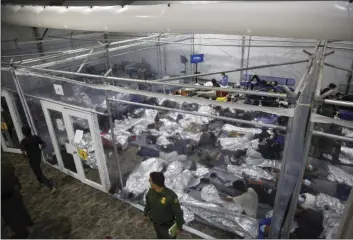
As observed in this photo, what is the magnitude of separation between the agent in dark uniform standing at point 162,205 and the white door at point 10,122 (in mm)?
4023

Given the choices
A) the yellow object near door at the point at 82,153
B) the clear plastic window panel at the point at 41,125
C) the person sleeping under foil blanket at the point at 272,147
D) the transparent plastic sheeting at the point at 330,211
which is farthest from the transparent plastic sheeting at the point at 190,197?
the clear plastic window panel at the point at 41,125

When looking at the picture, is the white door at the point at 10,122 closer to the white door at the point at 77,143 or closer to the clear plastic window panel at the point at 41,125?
the clear plastic window panel at the point at 41,125

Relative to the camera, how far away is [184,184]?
4.20m

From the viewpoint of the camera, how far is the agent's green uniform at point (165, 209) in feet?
8.38

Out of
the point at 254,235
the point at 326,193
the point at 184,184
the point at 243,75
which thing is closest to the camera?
the point at 254,235

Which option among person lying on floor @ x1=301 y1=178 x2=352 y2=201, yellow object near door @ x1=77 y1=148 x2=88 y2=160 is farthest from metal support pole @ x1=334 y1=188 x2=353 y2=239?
yellow object near door @ x1=77 y1=148 x2=88 y2=160

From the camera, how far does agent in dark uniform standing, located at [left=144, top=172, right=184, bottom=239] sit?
250cm

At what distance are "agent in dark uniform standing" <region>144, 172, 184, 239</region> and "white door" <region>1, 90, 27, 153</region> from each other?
158 inches

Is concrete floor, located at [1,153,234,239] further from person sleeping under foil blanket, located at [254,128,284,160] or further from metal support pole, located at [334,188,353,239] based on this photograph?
person sleeping under foil blanket, located at [254,128,284,160]

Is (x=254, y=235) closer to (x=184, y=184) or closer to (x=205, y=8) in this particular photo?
(x=184, y=184)

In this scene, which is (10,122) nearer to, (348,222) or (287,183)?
(287,183)

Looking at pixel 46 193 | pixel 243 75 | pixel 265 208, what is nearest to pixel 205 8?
pixel 265 208

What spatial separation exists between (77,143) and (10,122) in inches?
90.7

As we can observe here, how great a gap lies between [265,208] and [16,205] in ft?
11.0
